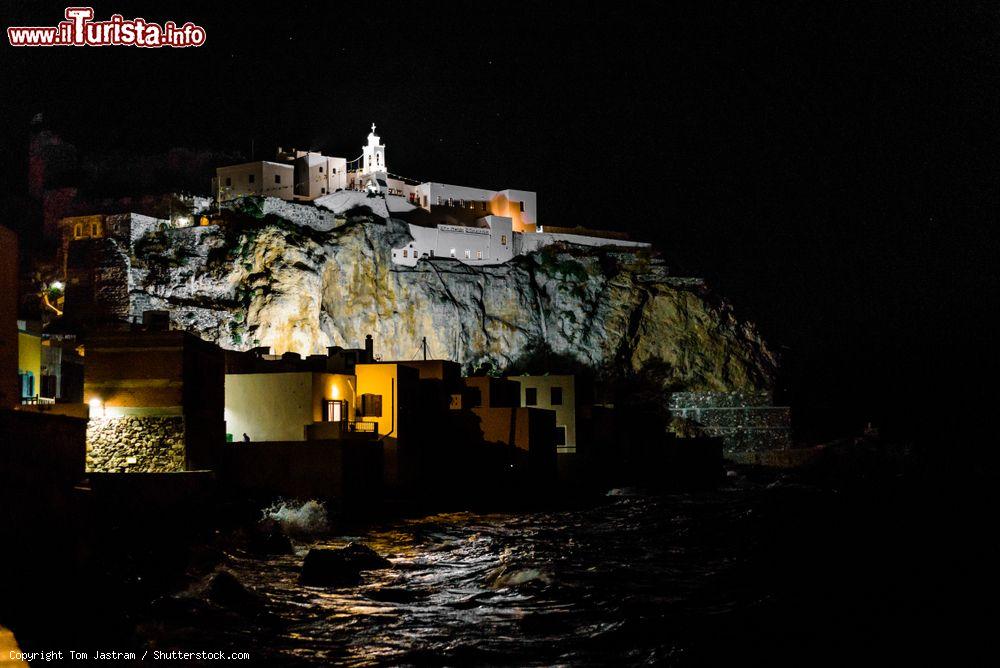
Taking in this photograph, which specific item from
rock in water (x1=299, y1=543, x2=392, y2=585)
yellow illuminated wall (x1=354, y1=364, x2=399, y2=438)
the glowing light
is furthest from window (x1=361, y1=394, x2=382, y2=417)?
rock in water (x1=299, y1=543, x2=392, y2=585)

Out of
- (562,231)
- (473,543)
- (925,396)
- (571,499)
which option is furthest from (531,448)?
(925,396)

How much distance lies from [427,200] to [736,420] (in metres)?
29.9

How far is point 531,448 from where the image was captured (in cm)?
3803

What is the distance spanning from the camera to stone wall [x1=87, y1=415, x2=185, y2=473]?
849 inches

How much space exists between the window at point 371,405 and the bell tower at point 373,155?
41984mm

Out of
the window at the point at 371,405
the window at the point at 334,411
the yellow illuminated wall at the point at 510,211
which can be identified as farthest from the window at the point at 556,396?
the yellow illuminated wall at the point at 510,211

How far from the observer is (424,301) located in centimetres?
6203

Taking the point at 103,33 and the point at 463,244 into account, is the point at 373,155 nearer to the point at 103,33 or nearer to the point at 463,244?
the point at 463,244

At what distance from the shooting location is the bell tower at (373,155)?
234 feet

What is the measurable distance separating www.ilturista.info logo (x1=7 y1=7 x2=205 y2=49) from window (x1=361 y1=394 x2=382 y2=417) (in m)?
13.6

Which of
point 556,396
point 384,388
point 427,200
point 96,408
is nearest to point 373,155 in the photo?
point 427,200

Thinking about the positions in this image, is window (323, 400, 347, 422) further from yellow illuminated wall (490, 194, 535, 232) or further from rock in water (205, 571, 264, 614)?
yellow illuminated wall (490, 194, 535, 232)

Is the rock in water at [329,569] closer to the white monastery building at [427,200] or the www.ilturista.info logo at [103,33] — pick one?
the www.ilturista.info logo at [103,33]

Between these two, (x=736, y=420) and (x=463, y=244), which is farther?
(x=463, y=244)
